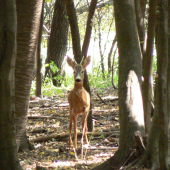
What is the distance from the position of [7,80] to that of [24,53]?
1.86 meters

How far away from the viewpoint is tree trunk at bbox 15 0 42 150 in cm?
512

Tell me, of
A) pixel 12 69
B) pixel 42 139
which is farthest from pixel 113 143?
pixel 12 69

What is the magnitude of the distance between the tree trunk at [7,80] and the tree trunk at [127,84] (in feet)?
4.65

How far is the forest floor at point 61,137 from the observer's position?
502cm

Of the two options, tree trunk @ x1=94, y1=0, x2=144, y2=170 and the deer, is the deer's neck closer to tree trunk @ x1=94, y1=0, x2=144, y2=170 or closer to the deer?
the deer

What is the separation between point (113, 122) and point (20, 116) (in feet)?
11.0

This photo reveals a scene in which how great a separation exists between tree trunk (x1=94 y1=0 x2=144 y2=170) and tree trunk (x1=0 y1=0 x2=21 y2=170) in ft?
4.65

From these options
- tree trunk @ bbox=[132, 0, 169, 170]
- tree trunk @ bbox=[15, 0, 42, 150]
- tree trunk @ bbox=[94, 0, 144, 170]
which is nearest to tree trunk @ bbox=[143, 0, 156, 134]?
tree trunk @ bbox=[94, 0, 144, 170]

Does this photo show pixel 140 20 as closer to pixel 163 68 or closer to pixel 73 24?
pixel 73 24

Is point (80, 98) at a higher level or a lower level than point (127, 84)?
lower

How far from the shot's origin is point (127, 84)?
4.01 meters

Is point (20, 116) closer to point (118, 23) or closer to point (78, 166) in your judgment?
point (78, 166)

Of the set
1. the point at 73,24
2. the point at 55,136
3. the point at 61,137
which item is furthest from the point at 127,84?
the point at 61,137

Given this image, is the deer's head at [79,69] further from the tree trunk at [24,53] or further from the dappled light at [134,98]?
the dappled light at [134,98]
